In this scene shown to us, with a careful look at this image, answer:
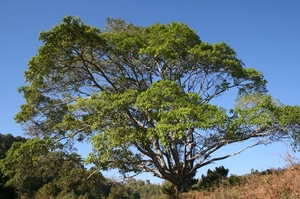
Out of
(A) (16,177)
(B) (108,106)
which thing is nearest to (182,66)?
(B) (108,106)

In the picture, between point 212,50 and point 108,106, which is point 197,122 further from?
point 212,50

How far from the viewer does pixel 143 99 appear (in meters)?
11.0

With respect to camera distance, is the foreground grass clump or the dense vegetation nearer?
the foreground grass clump

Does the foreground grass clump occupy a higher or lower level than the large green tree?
lower

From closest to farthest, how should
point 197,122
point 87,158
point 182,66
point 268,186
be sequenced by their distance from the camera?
point 268,186, point 197,122, point 87,158, point 182,66

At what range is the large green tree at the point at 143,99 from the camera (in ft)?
36.0

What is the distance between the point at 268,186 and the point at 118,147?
17.6 ft

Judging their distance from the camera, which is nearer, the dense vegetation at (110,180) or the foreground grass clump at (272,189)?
the foreground grass clump at (272,189)

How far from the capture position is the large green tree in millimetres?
10977

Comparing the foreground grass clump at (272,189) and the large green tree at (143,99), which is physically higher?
the large green tree at (143,99)

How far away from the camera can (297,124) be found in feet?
38.3

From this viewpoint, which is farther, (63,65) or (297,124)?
(63,65)

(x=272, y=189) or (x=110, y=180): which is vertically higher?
(x=110, y=180)

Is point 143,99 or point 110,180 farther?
point 110,180
